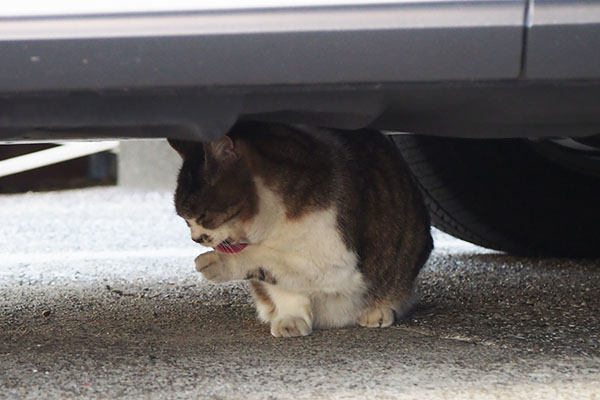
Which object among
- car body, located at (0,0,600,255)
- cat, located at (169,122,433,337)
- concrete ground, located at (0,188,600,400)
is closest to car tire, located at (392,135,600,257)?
concrete ground, located at (0,188,600,400)

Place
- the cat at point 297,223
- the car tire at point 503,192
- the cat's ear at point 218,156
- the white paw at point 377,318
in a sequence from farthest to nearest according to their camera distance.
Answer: the car tire at point 503,192 < the white paw at point 377,318 < the cat at point 297,223 < the cat's ear at point 218,156

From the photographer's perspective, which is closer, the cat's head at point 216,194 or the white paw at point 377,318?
the cat's head at point 216,194

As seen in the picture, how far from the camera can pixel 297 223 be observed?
2182mm

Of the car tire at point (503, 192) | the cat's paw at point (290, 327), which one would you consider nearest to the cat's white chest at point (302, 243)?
the cat's paw at point (290, 327)

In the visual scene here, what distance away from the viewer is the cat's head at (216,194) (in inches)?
83.1

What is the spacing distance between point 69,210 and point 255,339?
12.0 ft

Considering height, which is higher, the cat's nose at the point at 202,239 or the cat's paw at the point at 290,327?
the cat's nose at the point at 202,239

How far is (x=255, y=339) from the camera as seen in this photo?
7.20 ft

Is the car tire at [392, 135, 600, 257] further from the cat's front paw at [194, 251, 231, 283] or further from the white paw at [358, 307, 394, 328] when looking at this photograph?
the cat's front paw at [194, 251, 231, 283]

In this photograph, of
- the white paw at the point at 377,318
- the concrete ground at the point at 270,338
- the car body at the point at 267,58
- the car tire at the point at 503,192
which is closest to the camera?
the car body at the point at 267,58

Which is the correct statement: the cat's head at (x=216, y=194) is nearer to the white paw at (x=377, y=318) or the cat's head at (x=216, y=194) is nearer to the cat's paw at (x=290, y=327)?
the cat's paw at (x=290, y=327)

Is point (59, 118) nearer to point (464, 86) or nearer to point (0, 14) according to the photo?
point (0, 14)

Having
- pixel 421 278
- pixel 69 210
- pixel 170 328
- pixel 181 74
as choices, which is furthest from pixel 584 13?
pixel 69 210

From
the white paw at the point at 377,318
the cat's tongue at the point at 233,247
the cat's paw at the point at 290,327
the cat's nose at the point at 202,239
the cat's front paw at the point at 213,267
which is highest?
the cat's nose at the point at 202,239
